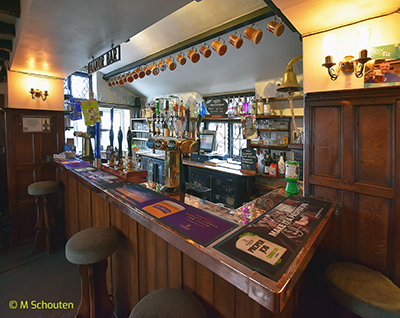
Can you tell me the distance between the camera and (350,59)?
4.56 ft

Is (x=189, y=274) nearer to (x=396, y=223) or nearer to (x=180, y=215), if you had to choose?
(x=180, y=215)

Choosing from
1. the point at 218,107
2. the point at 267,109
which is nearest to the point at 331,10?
the point at 267,109

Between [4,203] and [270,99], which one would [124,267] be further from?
[4,203]

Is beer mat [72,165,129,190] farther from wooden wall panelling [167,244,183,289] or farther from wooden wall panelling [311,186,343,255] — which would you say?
wooden wall panelling [311,186,343,255]

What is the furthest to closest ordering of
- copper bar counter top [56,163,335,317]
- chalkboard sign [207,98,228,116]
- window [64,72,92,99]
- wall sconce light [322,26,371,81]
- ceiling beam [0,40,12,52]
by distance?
window [64,72,92,99] → chalkboard sign [207,98,228,116] → ceiling beam [0,40,12,52] → wall sconce light [322,26,371,81] → copper bar counter top [56,163,335,317]

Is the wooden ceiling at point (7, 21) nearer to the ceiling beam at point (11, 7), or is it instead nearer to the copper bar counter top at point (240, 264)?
the ceiling beam at point (11, 7)

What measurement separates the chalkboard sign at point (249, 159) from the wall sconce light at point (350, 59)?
7.64 feet

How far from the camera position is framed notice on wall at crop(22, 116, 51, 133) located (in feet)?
10.6

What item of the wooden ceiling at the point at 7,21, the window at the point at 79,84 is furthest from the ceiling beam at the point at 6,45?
the window at the point at 79,84

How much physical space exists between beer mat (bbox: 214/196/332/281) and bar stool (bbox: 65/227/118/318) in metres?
0.99

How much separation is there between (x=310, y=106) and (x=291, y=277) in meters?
1.25

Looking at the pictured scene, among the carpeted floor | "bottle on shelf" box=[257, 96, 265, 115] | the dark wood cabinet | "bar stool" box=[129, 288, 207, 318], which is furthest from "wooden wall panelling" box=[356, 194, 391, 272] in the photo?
"bottle on shelf" box=[257, 96, 265, 115]

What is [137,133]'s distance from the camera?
273 inches

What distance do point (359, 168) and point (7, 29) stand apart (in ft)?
11.0
